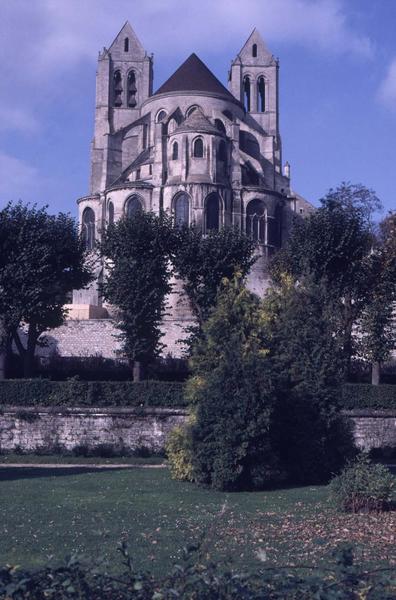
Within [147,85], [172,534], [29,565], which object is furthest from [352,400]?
[147,85]

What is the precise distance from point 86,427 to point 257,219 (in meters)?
29.0

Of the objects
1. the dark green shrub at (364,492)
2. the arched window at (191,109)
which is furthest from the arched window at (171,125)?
the dark green shrub at (364,492)

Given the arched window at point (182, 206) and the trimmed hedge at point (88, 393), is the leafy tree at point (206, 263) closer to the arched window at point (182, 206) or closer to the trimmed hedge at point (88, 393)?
the trimmed hedge at point (88, 393)

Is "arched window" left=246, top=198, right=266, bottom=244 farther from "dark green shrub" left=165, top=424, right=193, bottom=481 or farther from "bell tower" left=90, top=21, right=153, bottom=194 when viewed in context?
"dark green shrub" left=165, top=424, right=193, bottom=481

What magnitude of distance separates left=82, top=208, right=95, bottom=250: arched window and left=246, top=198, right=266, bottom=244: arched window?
1147 cm

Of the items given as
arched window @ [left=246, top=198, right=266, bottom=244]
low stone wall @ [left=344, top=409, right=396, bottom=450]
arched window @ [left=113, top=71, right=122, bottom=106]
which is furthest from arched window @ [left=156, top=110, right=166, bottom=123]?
low stone wall @ [left=344, top=409, right=396, bottom=450]

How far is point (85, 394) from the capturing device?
28734mm

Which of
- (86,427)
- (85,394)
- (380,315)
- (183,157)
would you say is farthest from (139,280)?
(183,157)

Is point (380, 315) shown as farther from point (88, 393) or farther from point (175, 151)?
point (175, 151)

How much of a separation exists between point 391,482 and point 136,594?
10287mm

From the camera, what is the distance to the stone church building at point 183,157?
51.0 metres

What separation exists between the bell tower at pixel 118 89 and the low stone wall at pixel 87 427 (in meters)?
35.0

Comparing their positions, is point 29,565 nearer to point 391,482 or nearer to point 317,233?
→ point 391,482

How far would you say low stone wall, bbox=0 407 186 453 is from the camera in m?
27.8
